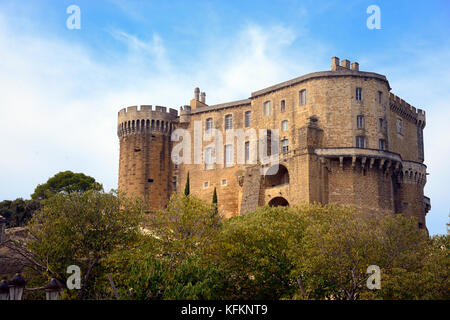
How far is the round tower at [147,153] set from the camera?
5969cm

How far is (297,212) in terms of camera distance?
34219 mm

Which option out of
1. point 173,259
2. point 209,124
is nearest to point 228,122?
point 209,124

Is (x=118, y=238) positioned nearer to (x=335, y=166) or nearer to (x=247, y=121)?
(x=335, y=166)

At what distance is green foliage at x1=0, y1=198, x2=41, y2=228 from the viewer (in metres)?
64.1

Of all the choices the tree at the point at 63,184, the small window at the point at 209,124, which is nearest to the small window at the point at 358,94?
the small window at the point at 209,124

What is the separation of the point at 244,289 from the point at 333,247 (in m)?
5.20

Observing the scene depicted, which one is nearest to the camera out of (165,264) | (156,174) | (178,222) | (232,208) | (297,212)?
(165,264)

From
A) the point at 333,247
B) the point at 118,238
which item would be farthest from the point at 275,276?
the point at 118,238

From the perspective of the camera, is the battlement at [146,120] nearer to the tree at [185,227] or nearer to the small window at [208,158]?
the small window at [208,158]

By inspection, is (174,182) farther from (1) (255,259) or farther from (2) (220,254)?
(1) (255,259)

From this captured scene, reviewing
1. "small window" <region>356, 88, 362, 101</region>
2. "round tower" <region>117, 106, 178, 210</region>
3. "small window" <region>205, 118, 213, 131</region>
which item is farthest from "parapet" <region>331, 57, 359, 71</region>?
"round tower" <region>117, 106, 178, 210</region>

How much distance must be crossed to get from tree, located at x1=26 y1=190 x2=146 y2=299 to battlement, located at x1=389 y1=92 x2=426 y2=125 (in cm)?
3197

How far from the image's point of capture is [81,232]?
30172 mm

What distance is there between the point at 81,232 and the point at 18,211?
38.9 metres
